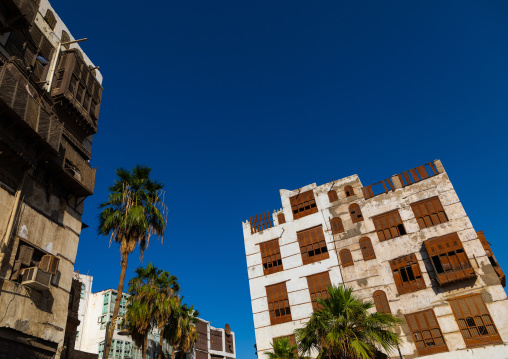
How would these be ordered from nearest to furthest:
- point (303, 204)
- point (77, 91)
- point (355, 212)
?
point (77, 91) → point (355, 212) → point (303, 204)

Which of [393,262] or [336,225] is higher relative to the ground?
[336,225]

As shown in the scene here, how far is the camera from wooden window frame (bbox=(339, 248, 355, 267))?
32.0m

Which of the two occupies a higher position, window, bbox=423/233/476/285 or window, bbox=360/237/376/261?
window, bbox=360/237/376/261

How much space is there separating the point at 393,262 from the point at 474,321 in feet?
22.1

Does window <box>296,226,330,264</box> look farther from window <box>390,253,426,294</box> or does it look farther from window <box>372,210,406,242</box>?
window <box>390,253,426,294</box>

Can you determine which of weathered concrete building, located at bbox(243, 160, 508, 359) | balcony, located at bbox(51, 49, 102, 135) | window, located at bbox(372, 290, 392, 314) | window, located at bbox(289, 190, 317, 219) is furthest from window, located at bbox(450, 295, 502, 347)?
balcony, located at bbox(51, 49, 102, 135)

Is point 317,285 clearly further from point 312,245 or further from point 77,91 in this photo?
point 77,91

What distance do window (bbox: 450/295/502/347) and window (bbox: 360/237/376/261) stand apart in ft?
22.5

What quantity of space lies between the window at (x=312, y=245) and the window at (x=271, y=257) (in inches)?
95.9

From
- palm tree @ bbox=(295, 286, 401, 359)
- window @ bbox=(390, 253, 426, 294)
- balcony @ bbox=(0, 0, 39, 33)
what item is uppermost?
balcony @ bbox=(0, 0, 39, 33)

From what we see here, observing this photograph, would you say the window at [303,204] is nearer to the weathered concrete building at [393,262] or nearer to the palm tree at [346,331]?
the weathered concrete building at [393,262]

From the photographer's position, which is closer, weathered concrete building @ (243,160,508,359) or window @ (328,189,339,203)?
weathered concrete building @ (243,160,508,359)

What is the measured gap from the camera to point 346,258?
32344 mm

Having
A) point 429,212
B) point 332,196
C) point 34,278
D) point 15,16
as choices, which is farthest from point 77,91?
point 429,212
